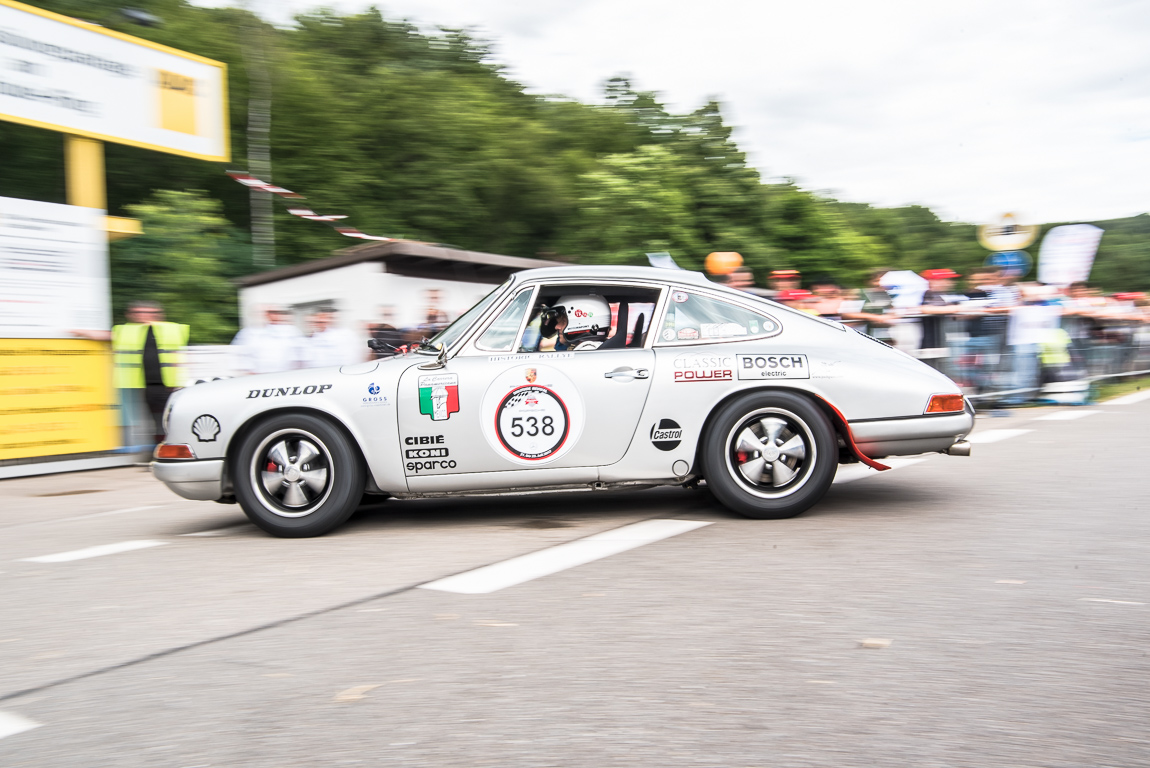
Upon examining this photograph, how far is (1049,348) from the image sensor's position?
488 inches

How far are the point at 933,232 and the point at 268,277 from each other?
74.3 metres

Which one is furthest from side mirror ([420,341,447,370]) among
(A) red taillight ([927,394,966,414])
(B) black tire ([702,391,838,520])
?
(A) red taillight ([927,394,966,414])

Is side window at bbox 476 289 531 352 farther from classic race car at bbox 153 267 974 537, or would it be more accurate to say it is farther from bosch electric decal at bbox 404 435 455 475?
bosch electric decal at bbox 404 435 455 475

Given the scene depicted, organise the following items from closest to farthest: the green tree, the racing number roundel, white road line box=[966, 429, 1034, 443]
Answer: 1. the racing number roundel
2. white road line box=[966, 429, 1034, 443]
3. the green tree

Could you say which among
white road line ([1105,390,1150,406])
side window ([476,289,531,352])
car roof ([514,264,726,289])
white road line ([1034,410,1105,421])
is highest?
car roof ([514,264,726,289])

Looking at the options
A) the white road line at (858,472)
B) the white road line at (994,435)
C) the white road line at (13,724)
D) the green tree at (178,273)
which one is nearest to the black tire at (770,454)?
the white road line at (858,472)

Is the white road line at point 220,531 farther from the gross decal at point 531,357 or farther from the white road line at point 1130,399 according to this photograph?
the white road line at point 1130,399

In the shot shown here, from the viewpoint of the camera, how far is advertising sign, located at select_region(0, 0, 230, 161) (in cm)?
1076

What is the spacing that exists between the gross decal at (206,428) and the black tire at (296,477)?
17 cm

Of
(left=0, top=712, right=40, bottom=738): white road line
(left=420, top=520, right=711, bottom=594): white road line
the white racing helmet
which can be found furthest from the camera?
the white racing helmet

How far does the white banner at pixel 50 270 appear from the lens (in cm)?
1055

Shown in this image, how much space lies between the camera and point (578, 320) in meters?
5.74

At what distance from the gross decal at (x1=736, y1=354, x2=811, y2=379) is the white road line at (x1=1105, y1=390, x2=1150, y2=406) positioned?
30.7 ft

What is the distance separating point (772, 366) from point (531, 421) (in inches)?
53.3
